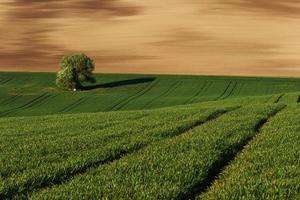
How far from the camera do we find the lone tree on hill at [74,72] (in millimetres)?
91000

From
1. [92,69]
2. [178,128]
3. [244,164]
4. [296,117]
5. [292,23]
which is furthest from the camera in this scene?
[292,23]

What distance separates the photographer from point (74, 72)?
93.9 meters

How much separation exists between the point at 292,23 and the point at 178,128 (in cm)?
10123

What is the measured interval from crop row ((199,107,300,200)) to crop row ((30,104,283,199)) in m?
0.62

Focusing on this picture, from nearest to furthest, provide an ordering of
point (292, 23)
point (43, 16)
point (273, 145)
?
point (273, 145) → point (292, 23) → point (43, 16)

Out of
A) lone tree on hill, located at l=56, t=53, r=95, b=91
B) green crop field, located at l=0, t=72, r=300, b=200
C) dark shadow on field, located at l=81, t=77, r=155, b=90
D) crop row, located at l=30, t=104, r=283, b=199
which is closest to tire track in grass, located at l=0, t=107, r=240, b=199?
green crop field, located at l=0, t=72, r=300, b=200

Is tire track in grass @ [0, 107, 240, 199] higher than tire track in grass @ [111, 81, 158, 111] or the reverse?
higher

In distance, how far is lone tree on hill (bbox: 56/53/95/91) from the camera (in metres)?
91.0

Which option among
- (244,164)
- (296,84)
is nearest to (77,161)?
(244,164)

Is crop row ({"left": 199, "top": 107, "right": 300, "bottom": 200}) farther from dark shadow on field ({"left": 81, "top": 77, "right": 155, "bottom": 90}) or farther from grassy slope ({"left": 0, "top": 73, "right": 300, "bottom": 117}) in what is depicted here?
dark shadow on field ({"left": 81, "top": 77, "right": 155, "bottom": 90})

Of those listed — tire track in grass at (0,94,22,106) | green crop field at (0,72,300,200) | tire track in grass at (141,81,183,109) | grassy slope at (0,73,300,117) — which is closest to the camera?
green crop field at (0,72,300,200)

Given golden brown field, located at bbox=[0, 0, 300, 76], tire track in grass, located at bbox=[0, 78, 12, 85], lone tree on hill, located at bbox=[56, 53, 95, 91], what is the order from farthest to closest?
golden brown field, located at bbox=[0, 0, 300, 76] < tire track in grass, located at bbox=[0, 78, 12, 85] < lone tree on hill, located at bbox=[56, 53, 95, 91]

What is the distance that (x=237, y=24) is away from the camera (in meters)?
120

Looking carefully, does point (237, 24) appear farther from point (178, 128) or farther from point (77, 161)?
point (77, 161)
